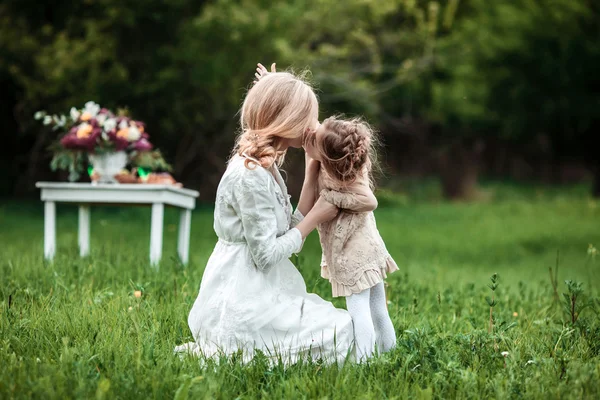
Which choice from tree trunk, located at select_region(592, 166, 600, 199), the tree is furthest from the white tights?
tree trunk, located at select_region(592, 166, 600, 199)

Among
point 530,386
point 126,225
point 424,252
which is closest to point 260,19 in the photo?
point 126,225

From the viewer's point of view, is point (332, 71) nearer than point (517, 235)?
No

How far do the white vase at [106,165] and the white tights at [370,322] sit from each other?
3.25 m

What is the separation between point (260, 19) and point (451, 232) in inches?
215

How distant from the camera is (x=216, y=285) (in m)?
3.52

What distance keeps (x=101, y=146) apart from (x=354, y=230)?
3.30 metres

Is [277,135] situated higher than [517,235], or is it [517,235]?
[277,135]

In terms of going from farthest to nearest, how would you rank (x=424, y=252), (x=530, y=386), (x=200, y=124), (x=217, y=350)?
1. (x=200, y=124)
2. (x=424, y=252)
3. (x=217, y=350)
4. (x=530, y=386)

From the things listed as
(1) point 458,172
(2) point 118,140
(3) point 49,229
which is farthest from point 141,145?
(1) point 458,172

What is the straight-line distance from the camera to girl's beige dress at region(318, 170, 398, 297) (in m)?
3.49

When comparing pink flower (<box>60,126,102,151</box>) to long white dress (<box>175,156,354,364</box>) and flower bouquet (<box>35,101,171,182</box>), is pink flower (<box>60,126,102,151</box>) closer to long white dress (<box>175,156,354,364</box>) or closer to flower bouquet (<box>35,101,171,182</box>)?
flower bouquet (<box>35,101,171,182</box>)

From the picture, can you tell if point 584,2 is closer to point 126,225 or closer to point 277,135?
point 126,225

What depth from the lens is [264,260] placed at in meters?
3.35

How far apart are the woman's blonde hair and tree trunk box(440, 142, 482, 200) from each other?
1894 centimetres
